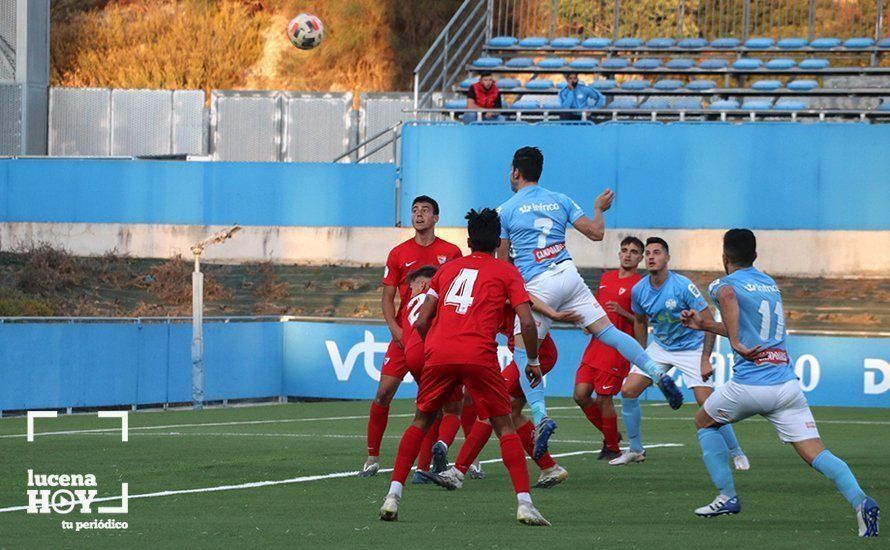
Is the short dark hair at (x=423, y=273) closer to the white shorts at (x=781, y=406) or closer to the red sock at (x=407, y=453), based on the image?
the red sock at (x=407, y=453)

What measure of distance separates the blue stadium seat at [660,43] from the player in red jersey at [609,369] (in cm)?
2390

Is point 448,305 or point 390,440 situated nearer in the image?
point 448,305

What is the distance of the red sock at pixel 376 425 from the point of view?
1268 cm

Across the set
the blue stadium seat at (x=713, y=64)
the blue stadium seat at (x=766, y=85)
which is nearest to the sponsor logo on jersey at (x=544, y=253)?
the blue stadium seat at (x=766, y=85)

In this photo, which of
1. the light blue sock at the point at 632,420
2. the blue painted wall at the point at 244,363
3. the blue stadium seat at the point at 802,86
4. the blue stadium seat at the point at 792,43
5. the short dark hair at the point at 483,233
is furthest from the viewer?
the blue stadium seat at the point at 792,43

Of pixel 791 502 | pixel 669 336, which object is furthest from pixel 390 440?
pixel 791 502

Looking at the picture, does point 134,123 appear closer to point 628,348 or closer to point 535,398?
point 628,348

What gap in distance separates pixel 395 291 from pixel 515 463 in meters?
3.65

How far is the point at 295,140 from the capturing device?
45188 millimetres

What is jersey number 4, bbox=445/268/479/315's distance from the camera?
9.71m

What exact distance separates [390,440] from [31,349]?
7.92 meters

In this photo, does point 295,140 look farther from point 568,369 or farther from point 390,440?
point 390,440

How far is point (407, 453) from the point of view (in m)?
9.74

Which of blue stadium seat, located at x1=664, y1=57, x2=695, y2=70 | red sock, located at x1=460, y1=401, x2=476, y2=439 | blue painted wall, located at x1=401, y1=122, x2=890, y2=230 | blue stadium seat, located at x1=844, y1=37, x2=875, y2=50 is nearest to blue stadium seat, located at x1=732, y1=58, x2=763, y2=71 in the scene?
blue stadium seat, located at x1=664, y1=57, x2=695, y2=70
